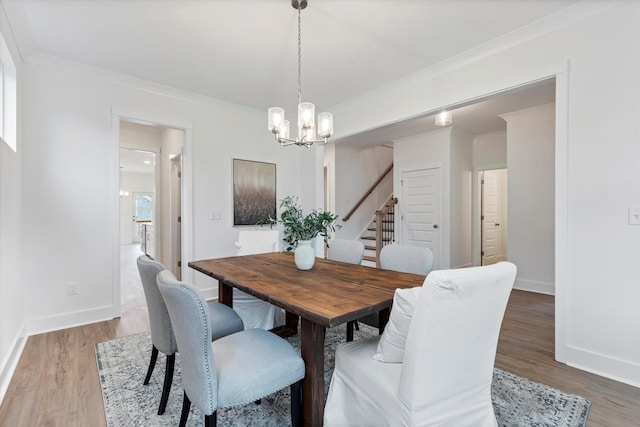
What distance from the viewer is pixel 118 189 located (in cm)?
320

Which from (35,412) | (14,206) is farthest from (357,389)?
(14,206)

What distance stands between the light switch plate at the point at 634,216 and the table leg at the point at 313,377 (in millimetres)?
2211

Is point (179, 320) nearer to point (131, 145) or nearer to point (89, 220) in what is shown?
point (89, 220)

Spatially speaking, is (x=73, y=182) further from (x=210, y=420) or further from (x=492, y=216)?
(x=492, y=216)

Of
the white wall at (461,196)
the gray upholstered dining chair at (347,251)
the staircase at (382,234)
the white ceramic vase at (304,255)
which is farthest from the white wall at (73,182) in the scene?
the white wall at (461,196)

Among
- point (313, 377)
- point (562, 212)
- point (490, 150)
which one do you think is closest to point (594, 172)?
point (562, 212)

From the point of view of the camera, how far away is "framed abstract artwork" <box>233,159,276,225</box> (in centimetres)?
416

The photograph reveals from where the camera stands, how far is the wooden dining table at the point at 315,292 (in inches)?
53.2

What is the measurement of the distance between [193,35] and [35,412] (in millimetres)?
2780

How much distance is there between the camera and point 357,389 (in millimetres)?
1363

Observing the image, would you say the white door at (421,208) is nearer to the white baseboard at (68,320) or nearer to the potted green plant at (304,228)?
the potted green plant at (304,228)

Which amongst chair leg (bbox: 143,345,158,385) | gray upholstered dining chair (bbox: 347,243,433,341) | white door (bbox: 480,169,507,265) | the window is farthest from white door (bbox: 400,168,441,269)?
the window

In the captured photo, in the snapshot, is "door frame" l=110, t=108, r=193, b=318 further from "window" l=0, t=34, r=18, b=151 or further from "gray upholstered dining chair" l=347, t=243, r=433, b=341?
"gray upholstered dining chair" l=347, t=243, r=433, b=341

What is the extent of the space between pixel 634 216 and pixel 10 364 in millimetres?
4407
